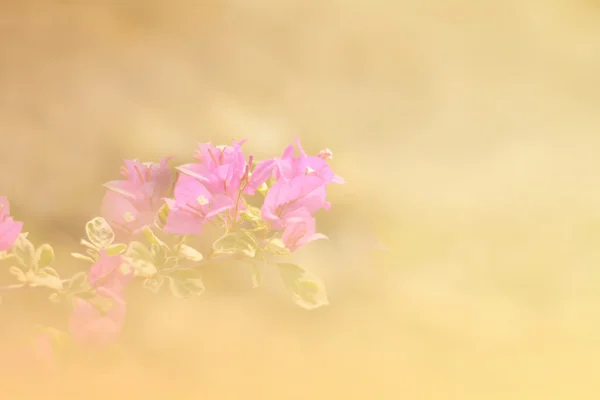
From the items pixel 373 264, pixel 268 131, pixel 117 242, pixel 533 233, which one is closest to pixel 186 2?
pixel 268 131

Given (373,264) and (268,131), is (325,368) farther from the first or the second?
(268,131)

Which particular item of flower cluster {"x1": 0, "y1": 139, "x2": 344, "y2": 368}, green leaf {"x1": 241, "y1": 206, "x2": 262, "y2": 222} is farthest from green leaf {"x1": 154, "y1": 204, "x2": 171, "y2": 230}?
green leaf {"x1": 241, "y1": 206, "x2": 262, "y2": 222}

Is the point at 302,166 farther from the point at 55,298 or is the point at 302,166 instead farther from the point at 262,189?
the point at 55,298

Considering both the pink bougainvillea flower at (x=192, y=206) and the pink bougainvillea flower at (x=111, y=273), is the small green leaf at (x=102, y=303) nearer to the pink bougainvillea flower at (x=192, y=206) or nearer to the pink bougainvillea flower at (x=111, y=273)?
the pink bougainvillea flower at (x=111, y=273)

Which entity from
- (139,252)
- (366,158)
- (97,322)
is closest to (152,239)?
(139,252)

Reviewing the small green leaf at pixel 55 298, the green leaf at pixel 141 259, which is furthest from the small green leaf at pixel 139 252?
the small green leaf at pixel 55 298

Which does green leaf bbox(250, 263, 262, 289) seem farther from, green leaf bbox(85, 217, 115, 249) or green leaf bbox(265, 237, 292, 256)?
green leaf bbox(85, 217, 115, 249)

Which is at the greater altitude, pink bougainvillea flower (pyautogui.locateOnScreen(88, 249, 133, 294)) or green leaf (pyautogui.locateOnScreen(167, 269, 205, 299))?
green leaf (pyautogui.locateOnScreen(167, 269, 205, 299))
